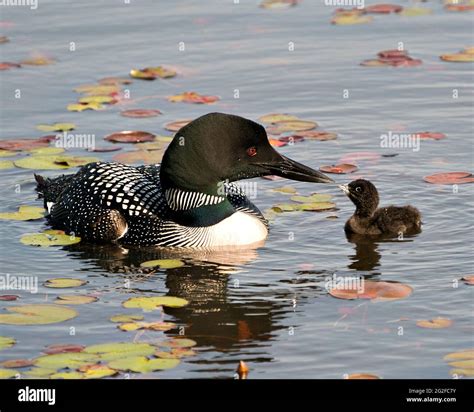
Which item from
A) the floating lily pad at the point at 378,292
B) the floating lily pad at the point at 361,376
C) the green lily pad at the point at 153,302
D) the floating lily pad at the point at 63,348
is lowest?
the floating lily pad at the point at 361,376

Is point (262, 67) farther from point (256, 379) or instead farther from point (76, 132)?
point (256, 379)

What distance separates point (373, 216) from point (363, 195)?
18cm

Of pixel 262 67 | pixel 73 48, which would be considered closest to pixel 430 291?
pixel 262 67

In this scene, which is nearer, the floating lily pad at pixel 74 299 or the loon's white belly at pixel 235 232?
the floating lily pad at pixel 74 299

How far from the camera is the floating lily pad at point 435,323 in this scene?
27.6 ft

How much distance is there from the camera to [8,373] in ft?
25.3

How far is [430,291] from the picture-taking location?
8984 millimetres

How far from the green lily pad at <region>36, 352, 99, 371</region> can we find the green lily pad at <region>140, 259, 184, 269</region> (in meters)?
1.90

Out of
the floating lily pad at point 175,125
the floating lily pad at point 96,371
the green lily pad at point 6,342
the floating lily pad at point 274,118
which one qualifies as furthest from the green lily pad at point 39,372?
the floating lily pad at point 274,118

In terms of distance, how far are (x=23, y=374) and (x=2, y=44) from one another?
7.49m

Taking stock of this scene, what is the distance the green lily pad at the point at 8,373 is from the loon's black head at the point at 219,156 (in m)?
2.63

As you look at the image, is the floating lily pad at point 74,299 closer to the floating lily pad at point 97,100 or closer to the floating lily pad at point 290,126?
the floating lily pad at point 290,126

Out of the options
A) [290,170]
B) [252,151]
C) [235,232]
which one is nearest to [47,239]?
[235,232]

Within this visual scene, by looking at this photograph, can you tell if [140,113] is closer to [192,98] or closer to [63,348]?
[192,98]
